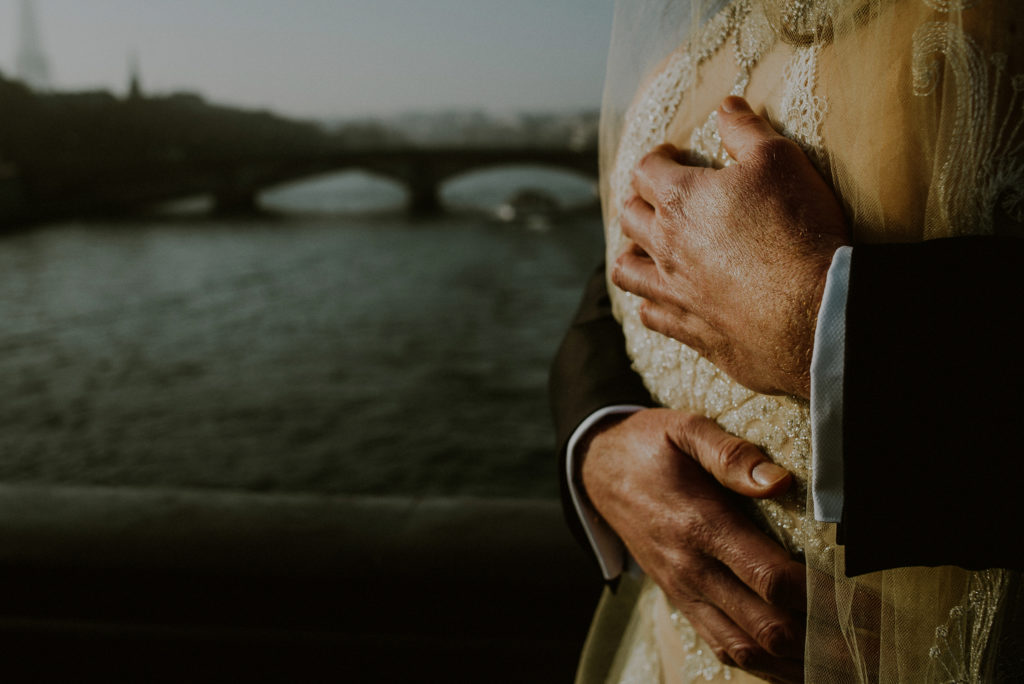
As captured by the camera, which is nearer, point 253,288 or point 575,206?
point 253,288

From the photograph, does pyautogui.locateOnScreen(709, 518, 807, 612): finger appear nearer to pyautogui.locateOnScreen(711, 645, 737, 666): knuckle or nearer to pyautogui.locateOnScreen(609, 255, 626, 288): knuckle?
pyautogui.locateOnScreen(711, 645, 737, 666): knuckle

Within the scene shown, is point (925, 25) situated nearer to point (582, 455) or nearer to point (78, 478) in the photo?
point (582, 455)

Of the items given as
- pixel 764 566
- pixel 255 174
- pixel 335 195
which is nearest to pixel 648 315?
pixel 764 566

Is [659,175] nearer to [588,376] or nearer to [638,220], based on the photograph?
[638,220]

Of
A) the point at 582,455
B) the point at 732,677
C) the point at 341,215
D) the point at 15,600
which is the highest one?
the point at 582,455

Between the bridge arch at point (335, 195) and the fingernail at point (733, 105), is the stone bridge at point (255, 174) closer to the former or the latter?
the bridge arch at point (335, 195)

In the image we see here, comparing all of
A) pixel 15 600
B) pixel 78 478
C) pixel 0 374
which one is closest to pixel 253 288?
pixel 0 374

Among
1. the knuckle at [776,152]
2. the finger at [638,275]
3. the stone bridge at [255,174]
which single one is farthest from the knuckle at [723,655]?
the stone bridge at [255,174]

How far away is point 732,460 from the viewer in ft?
2.66

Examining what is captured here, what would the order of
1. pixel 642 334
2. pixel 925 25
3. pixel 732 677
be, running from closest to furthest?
pixel 925 25 → pixel 732 677 → pixel 642 334

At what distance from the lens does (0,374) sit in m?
18.9

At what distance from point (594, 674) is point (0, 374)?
2113 cm

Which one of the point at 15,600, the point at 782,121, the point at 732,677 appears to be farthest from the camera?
the point at 15,600

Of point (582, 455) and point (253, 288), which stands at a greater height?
point (582, 455)
